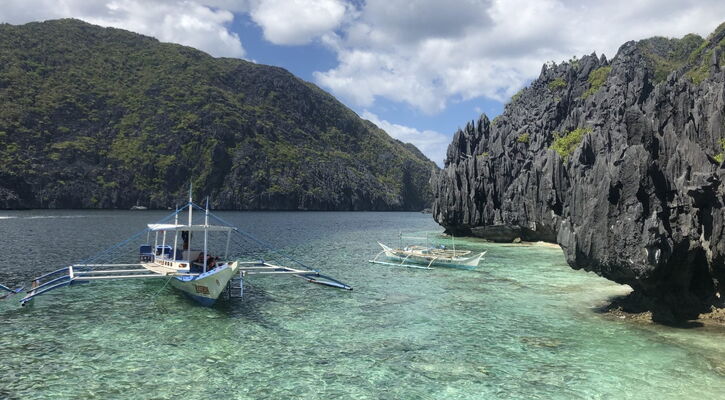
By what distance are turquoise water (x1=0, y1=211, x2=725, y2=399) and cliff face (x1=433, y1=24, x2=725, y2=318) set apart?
139 inches

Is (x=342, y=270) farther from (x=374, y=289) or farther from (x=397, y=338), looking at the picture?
(x=397, y=338)

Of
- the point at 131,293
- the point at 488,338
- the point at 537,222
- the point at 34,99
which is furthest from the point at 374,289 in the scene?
the point at 34,99

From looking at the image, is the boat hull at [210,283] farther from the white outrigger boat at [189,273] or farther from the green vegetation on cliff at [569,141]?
the green vegetation on cliff at [569,141]

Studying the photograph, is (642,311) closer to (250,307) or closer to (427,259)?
(250,307)

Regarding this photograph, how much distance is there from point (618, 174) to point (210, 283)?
914 inches

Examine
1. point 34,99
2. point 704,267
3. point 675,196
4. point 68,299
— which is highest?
point 34,99

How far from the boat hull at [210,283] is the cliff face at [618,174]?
1966 cm

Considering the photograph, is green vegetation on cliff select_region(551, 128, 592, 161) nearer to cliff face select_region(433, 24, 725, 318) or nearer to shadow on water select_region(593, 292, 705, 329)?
cliff face select_region(433, 24, 725, 318)

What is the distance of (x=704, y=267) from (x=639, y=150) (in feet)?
22.7

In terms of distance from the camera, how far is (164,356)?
18.5 meters

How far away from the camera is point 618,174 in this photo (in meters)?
22.8

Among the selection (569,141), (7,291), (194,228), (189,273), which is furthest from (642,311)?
(569,141)

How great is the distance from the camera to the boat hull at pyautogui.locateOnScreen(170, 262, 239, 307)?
26.1 m

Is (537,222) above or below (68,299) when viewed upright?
above
